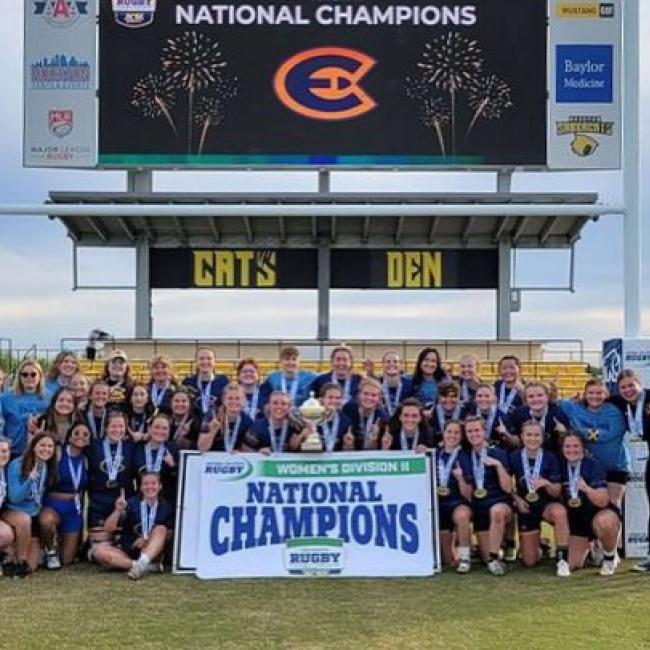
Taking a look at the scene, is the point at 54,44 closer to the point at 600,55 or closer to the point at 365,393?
the point at 600,55

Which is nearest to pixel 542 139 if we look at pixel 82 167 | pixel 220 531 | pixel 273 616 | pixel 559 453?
pixel 82 167

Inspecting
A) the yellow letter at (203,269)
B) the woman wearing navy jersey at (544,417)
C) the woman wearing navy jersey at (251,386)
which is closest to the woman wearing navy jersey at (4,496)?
the woman wearing navy jersey at (251,386)

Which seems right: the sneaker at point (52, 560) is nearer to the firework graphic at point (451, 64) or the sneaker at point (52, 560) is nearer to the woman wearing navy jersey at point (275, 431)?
the woman wearing navy jersey at point (275, 431)

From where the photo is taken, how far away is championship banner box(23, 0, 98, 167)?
16.1 metres

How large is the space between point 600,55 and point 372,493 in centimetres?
1071

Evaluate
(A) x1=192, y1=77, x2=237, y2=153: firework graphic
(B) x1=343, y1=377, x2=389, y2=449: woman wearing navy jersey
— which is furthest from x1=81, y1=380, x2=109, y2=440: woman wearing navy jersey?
(A) x1=192, y1=77, x2=237, y2=153: firework graphic

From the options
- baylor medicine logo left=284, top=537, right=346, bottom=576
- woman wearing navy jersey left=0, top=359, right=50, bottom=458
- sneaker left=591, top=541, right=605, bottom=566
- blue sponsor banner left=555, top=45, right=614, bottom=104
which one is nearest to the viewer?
baylor medicine logo left=284, top=537, right=346, bottom=576

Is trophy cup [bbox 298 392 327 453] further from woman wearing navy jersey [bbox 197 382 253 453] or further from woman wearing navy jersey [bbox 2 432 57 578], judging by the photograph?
woman wearing navy jersey [bbox 2 432 57 578]

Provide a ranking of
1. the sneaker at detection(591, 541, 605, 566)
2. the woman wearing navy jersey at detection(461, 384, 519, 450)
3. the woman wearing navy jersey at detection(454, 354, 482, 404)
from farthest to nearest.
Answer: the woman wearing navy jersey at detection(454, 354, 482, 404), the woman wearing navy jersey at detection(461, 384, 519, 450), the sneaker at detection(591, 541, 605, 566)

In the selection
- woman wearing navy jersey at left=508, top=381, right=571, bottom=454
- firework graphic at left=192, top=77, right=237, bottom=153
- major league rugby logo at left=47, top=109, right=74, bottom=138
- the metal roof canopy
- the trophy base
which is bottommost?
the trophy base

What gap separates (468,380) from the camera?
27.0 feet

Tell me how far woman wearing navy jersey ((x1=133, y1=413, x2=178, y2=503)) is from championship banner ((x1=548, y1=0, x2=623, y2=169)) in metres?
10.9

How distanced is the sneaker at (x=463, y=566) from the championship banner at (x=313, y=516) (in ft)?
0.60

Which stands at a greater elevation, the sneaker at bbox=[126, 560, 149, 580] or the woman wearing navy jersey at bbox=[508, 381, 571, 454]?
the woman wearing navy jersey at bbox=[508, 381, 571, 454]
